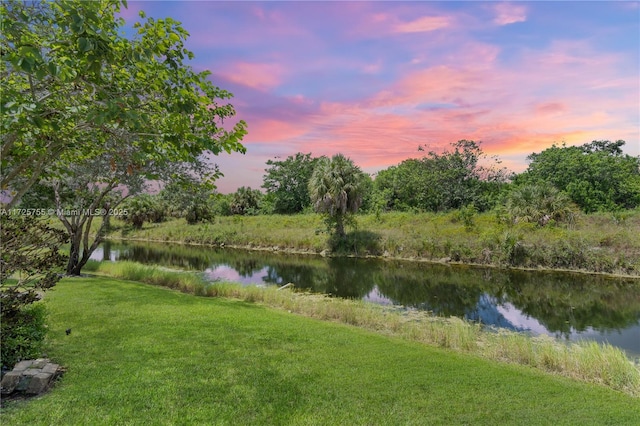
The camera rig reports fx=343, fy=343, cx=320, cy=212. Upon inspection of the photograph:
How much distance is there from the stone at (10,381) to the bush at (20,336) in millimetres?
415

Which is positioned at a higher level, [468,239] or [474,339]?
[468,239]

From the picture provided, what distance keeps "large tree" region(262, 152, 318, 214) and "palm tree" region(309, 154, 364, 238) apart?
24.0 m

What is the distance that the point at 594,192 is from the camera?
3812 centimetres

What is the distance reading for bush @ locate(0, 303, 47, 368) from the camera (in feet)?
16.4

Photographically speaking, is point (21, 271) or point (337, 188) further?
point (337, 188)

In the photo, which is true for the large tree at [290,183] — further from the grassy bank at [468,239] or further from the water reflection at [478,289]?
the water reflection at [478,289]

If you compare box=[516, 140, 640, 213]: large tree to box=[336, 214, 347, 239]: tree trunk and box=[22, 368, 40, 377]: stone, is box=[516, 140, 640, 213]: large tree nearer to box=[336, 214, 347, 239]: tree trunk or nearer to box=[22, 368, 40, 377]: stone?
box=[336, 214, 347, 239]: tree trunk

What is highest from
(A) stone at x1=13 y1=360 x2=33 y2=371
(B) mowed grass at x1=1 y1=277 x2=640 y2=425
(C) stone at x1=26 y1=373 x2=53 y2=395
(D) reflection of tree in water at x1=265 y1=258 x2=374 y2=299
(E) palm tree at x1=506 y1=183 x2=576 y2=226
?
(E) palm tree at x1=506 y1=183 x2=576 y2=226

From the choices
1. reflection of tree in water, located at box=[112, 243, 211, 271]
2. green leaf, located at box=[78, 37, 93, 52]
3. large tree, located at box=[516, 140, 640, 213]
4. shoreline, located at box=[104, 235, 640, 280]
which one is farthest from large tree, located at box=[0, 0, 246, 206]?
large tree, located at box=[516, 140, 640, 213]

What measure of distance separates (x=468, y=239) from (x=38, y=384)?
27.4 metres

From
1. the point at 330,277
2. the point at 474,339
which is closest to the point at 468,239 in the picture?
the point at 330,277

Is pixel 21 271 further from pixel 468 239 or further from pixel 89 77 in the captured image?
pixel 468 239

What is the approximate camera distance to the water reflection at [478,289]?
12828 millimetres

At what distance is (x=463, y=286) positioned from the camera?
18891mm
